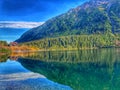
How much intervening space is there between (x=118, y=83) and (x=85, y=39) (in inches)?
6437

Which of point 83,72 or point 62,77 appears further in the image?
point 83,72

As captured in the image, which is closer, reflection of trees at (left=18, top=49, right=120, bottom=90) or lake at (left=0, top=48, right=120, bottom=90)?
lake at (left=0, top=48, right=120, bottom=90)

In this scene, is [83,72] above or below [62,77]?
above

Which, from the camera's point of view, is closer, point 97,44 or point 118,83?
point 118,83

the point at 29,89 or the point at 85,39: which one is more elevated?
the point at 85,39

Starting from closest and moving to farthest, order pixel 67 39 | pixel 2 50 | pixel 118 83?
pixel 118 83 → pixel 2 50 → pixel 67 39

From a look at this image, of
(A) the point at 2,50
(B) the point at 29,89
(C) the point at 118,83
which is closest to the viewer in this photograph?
(B) the point at 29,89

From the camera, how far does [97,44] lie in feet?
636

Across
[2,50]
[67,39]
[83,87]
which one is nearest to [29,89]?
[83,87]

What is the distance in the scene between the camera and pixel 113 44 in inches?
7854

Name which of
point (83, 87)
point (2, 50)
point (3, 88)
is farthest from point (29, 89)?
point (2, 50)

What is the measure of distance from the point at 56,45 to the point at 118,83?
509 ft

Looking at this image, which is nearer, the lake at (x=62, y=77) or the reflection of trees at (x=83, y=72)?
the lake at (x=62, y=77)

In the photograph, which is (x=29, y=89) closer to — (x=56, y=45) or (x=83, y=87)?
(x=83, y=87)
